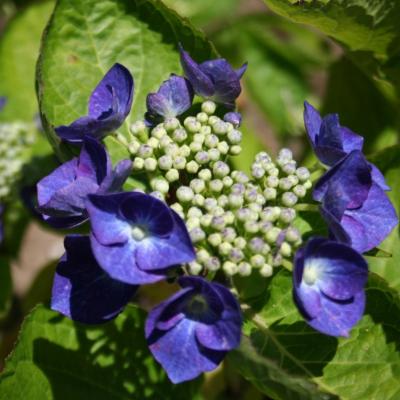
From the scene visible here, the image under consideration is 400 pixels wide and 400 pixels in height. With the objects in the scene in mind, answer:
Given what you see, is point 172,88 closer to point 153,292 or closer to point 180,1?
point 153,292

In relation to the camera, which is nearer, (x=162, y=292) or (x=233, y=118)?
(x=233, y=118)

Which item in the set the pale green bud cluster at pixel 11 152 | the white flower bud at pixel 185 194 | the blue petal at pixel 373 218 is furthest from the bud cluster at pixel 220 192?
the pale green bud cluster at pixel 11 152

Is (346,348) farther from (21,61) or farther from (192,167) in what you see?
(21,61)

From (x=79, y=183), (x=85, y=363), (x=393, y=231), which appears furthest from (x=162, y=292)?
(x=79, y=183)

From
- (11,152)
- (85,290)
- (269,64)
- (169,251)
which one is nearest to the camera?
(169,251)

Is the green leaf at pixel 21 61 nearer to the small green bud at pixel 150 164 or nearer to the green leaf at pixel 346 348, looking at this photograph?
the small green bud at pixel 150 164

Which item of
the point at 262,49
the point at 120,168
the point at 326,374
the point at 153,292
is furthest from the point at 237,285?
the point at 262,49
